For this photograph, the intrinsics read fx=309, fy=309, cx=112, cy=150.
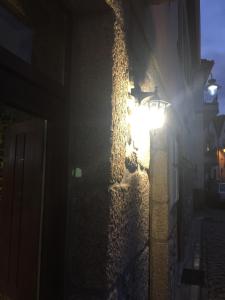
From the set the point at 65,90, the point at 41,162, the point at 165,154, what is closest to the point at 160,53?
the point at 165,154

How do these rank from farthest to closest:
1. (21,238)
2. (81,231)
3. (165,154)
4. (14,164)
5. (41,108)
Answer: (165,154) → (14,164) → (21,238) → (81,231) → (41,108)

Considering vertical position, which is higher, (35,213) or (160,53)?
(160,53)

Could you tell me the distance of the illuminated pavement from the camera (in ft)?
15.9

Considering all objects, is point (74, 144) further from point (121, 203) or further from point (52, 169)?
point (121, 203)

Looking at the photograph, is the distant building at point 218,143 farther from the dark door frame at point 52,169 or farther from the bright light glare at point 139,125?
the dark door frame at point 52,169

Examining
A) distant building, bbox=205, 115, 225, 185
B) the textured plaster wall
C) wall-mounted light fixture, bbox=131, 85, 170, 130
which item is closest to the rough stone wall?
the textured plaster wall

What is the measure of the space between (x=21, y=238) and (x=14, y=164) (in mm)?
462

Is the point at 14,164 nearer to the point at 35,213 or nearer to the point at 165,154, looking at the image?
→ the point at 35,213

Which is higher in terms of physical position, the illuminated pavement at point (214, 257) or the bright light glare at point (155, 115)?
the bright light glare at point (155, 115)

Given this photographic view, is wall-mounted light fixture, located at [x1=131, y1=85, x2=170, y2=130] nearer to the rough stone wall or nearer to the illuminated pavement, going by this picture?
the rough stone wall

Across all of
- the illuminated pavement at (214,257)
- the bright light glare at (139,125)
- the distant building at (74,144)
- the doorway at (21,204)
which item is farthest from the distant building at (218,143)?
the distant building at (74,144)

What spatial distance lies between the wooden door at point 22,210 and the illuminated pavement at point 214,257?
3.61m

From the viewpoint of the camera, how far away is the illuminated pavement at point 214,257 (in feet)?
15.9

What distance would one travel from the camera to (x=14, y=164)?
1957 millimetres
